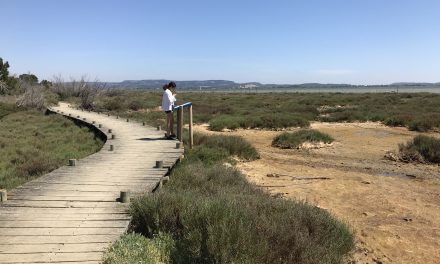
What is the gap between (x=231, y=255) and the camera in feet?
13.1

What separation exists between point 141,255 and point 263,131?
16997 mm

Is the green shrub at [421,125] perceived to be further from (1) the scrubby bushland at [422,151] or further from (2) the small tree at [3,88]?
(2) the small tree at [3,88]

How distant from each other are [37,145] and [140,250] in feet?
36.9

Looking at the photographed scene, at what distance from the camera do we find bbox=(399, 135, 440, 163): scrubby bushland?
12.5 metres

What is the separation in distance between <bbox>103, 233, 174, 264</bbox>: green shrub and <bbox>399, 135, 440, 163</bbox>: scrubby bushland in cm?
1026

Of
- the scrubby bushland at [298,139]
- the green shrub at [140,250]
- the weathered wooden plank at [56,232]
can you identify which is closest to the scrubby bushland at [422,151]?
the scrubby bushland at [298,139]

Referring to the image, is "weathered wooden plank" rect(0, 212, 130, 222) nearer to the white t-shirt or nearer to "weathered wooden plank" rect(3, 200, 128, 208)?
"weathered wooden plank" rect(3, 200, 128, 208)

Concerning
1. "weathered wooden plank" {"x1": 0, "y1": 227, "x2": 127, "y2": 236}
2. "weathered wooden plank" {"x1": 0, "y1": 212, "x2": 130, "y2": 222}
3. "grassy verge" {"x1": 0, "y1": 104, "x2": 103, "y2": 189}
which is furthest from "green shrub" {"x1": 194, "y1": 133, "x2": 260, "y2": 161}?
"weathered wooden plank" {"x1": 0, "y1": 227, "x2": 127, "y2": 236}

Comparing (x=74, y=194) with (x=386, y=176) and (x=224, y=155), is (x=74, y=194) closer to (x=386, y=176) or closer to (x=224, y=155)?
(x=224, y=155)

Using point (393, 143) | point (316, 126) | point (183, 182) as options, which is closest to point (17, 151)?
point (183, 182)

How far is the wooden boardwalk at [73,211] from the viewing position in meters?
4.12

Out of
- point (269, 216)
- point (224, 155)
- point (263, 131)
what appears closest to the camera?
point (269, 216)

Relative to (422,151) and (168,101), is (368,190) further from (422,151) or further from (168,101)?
(168,101)

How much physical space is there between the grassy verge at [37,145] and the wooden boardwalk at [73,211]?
1.90 metres
